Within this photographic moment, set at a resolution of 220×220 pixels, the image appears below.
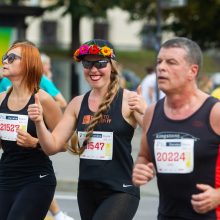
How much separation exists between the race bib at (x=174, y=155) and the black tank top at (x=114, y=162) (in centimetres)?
98

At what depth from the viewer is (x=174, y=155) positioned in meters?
4.55

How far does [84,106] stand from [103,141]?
311 millimetres

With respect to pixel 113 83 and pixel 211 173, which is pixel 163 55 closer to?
pixel 211 173

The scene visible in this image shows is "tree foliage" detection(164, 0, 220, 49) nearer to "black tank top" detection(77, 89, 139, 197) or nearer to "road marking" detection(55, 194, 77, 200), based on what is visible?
"road marking" detection(55, 194, 77, 200)

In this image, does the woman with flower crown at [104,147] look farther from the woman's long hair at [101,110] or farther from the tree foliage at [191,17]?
the tree foliage at [191,17]

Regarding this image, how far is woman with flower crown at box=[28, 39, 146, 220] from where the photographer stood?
5520 mm

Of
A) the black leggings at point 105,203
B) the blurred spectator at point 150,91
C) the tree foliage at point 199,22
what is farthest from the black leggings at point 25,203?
the tree foliage at point 199,22

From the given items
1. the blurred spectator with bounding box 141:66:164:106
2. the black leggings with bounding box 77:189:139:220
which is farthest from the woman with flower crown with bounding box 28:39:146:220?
the blurred spectator with bounding box 141:66:164:106

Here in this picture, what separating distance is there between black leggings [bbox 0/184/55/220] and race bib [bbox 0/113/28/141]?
15.1 inches

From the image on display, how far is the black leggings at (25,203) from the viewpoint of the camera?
18.9 ft

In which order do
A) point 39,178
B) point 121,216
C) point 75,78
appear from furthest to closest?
point 75,78, point 39,178, point 121,216

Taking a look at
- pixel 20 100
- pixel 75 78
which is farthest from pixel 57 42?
pixel 20 100

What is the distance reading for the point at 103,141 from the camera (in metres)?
5.55

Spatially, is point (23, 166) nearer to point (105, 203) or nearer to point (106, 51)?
point (105, 203)
